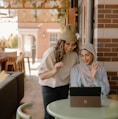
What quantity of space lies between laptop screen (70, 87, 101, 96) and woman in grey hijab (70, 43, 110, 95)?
54 cm

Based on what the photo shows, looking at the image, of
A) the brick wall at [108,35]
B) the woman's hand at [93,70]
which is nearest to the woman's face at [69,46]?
the woman's hand at [93,70]

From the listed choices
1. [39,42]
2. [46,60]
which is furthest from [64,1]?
[39,42]

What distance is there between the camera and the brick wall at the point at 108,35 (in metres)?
3.59

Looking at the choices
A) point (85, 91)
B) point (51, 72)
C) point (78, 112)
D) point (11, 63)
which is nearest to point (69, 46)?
point (51, 72)

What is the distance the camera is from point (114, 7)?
3592mm

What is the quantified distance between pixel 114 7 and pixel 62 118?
1.77m

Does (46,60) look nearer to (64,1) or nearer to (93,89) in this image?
(93,89)

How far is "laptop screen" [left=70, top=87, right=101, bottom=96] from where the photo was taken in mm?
2514

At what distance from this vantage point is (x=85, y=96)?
255 cm

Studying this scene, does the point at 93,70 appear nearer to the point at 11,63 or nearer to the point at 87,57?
the point at 87,57

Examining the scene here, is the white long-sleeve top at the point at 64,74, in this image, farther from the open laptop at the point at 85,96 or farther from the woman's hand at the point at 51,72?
the open laptop at the point at 85,96

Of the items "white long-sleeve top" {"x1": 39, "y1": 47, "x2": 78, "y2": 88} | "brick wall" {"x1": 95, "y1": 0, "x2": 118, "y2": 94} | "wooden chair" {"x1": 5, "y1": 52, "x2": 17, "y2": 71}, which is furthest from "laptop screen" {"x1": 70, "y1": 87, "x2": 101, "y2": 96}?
"wooden chair" {"x1": 5, "y1": 52, "x2": 17, "y2": 71}

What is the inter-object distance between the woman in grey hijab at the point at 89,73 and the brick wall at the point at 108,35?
53 centimetres

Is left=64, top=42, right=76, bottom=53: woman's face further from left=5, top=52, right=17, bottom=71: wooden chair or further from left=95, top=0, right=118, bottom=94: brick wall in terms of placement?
left=5, top=52, right=17, bottom=71: wooden chair
